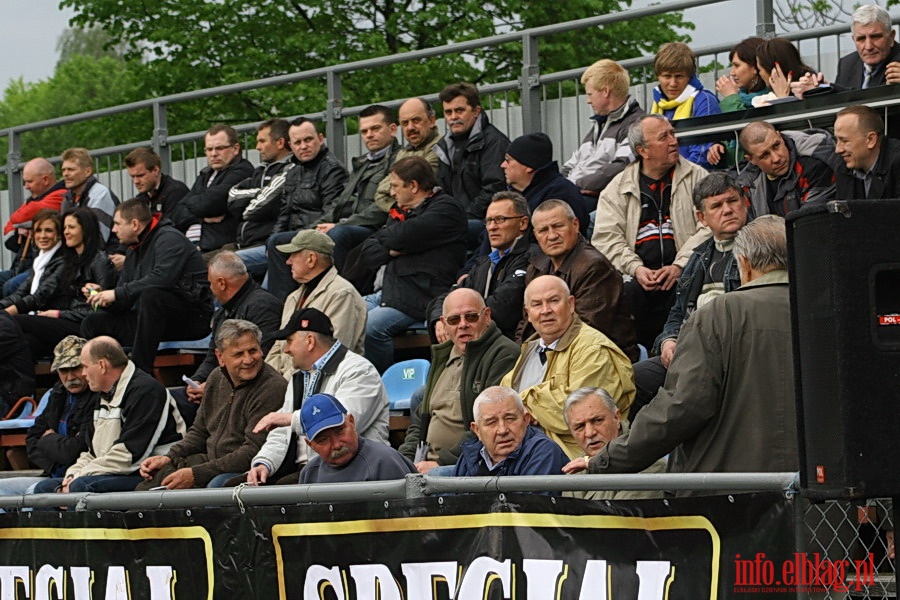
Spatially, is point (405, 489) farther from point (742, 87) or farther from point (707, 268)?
point (742, 87)

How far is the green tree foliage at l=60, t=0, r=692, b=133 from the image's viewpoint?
978 inches

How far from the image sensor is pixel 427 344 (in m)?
11.6

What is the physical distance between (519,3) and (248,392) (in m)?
17.5

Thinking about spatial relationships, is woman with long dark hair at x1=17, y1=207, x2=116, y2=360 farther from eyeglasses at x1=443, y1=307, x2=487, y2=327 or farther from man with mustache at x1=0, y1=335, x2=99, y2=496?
eyeglasses at x1=443, y1=307, x2=487, y2=327

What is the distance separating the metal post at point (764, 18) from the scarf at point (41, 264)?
241 inches

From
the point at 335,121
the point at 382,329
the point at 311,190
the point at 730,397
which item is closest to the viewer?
the point at 730,397

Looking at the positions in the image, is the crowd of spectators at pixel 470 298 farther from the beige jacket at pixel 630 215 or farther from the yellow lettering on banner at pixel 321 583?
the yellow lettering on banner at pixel 321 583

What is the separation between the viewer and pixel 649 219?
994 cm

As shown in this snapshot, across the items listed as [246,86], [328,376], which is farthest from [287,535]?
[246,86]

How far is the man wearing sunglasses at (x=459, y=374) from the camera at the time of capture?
353 inches

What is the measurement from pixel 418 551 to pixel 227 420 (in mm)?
4301

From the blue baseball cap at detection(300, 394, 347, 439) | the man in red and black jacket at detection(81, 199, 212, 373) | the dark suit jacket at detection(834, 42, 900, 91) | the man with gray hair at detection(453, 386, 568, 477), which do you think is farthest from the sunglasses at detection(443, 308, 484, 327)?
the man in red and black jacket at detection(81, 199, 212, 373)

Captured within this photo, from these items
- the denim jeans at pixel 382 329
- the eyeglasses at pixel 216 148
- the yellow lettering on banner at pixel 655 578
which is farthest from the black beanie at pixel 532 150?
the yellow lettering on banner at pixel 655 578

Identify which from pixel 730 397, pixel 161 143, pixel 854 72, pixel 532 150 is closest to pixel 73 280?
pixel 161 143
